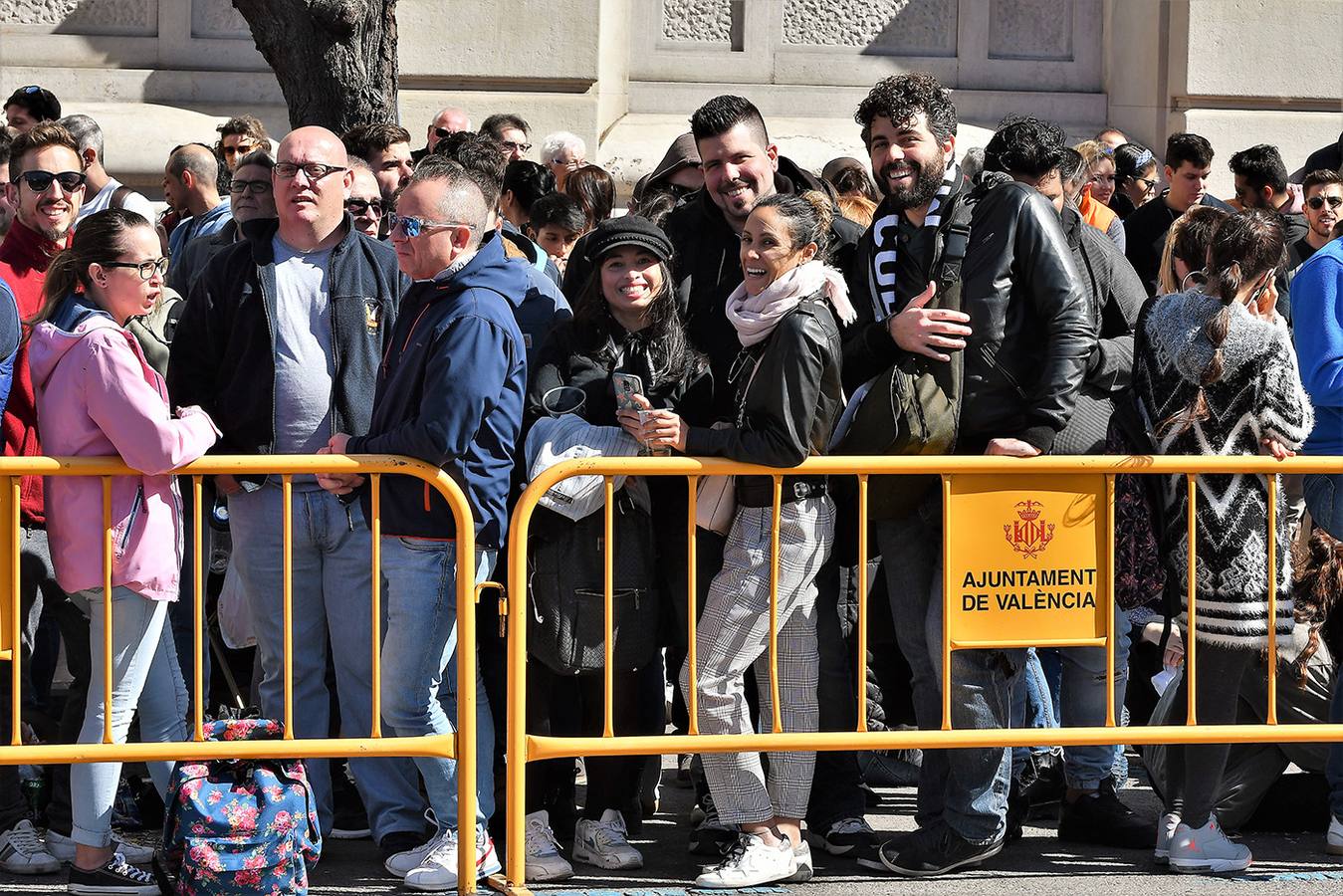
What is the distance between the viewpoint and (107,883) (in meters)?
5.33

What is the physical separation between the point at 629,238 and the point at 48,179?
2.35m

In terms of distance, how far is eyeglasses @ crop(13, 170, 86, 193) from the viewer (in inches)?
258

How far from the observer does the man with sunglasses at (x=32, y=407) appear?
553 centimetres

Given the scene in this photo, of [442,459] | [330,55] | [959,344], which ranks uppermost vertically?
[330,55]

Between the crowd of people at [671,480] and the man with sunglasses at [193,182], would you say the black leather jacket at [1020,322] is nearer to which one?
the crowd of people at [671,480]

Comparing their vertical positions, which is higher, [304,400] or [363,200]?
[363,200]

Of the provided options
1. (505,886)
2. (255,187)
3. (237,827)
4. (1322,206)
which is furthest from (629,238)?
(1322,206)

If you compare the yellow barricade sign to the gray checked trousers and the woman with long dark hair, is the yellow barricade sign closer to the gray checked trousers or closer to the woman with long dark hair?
the woman with long dark hair

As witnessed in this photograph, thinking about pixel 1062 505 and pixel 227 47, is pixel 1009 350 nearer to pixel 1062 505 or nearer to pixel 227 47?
pixel 1062 505

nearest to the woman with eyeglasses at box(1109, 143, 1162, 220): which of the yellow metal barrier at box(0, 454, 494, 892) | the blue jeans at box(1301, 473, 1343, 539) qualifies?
the blue jeans at box(1301, 473, 1343, 539)

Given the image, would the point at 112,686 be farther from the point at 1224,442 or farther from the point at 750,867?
the point at 1224,442

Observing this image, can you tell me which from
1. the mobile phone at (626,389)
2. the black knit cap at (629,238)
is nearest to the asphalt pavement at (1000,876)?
the mobile phone at (626,389)

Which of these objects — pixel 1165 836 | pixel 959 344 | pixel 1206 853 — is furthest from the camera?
pixel 1165 836

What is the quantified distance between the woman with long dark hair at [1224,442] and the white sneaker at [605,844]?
162cm
